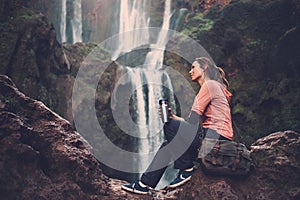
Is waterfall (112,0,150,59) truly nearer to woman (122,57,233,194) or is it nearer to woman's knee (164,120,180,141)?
woman (122,57,233,194)

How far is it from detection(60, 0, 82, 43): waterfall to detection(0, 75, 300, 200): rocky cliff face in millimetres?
10632

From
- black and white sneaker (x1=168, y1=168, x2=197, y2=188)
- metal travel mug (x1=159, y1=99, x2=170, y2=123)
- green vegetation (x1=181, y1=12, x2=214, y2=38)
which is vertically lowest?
black and white sneaker (x1=168, y1=168, x2=197, y2=188)

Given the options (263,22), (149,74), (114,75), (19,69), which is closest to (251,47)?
(263,22)

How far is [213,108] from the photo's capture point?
3.10 meters

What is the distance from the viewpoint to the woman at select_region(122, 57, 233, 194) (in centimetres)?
298

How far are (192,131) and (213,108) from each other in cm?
34

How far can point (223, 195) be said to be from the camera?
2.99 meters

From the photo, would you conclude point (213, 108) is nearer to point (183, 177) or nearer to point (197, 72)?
point (197, 72)

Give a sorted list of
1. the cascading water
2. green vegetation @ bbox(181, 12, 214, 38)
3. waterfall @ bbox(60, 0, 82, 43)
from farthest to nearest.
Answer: waterfall @ bbox(60, 0, 82, 43) < green vegetation @ bbox(181, 12, 214, 38) < the cascading water

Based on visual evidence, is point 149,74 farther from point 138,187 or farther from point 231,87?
point 138,187

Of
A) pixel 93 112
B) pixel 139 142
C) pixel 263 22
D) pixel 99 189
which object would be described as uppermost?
pixel 263 22

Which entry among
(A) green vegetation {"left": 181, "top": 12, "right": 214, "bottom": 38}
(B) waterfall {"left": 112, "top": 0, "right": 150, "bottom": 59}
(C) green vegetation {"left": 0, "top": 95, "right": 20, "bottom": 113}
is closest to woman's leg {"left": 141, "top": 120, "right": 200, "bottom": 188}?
(C) green vegetation {"left": 0, "top": 95, "right": 20, "bottom": 113}

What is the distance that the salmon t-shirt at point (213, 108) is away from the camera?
10.1 ft

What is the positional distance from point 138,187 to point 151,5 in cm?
1517
